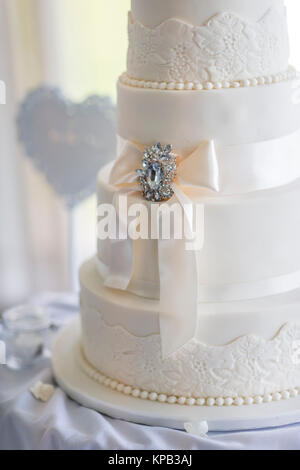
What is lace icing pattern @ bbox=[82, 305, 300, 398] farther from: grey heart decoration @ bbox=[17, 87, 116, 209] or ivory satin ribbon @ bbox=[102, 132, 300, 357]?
grey heart decoration @ bbox=[17, 87, 116, 209]

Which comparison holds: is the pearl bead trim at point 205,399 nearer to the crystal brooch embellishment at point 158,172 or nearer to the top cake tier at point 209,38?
the crystal brooch embellishment at point 158,172

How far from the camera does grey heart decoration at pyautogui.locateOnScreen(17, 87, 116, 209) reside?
2922 millimetres

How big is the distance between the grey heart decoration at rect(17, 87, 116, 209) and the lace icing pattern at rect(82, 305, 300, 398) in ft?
4.06

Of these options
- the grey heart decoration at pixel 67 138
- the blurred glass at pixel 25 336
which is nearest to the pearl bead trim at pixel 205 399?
the blurred glass at pixel 25 336

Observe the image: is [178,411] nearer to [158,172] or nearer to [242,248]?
[242,248]

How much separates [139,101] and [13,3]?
1.70m

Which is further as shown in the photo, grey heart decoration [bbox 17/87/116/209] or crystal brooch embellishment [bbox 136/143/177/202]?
grey heart decoration [bbox 17/87/116/209]

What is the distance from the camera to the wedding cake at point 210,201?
176 cm

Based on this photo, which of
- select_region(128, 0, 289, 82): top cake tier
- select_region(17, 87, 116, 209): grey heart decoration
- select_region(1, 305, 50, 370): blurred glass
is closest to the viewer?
select_region(128, 0, 289, 82): top cake tier

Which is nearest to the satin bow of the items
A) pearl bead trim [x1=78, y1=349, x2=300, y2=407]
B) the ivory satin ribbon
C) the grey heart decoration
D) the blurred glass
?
the ivory satin ribbon

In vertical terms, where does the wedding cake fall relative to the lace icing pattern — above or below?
above

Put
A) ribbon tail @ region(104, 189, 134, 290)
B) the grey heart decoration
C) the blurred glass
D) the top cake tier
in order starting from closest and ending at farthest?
the top cake tier < ribbon tail @ region(104, 189, 134, 290) < the blurred glass < the grey heart decoration

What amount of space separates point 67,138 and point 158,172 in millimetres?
1298

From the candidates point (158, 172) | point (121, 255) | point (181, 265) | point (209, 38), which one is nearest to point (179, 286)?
point (181, 265)
